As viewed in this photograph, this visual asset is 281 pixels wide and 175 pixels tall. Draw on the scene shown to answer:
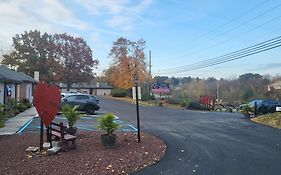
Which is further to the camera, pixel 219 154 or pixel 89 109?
pixel 89 109

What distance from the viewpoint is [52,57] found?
71.1 metres

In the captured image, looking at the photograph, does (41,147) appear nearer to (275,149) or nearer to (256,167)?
(256,167)

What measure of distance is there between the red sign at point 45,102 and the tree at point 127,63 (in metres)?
46.7

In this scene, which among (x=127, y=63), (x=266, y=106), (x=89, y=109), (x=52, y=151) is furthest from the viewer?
(x=127, y=63)

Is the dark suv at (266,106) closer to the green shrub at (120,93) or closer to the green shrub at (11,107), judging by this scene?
the green shrub at (11,107)

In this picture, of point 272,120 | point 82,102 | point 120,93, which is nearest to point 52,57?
point 120,93

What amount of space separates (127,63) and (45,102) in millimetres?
47683

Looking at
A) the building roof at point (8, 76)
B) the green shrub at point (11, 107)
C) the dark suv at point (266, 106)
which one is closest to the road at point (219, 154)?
the building roof at point (8, 76)

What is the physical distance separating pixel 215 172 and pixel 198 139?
5.39 metres

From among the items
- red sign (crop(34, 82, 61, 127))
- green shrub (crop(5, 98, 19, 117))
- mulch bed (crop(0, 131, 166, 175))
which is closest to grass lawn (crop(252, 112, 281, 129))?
mulch bed (crop(0, 131, 166, 175))

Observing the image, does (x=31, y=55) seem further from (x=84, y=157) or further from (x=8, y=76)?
(x=84, y=157)

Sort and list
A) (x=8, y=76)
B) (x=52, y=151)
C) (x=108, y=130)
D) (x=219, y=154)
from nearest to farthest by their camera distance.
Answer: (x=52, y=151), (x=219, y=154), (x=108, y=130), (x=8, y=76)

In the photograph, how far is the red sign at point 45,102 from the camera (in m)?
11.1

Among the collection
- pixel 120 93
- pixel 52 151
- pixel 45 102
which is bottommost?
pixel 52 151
